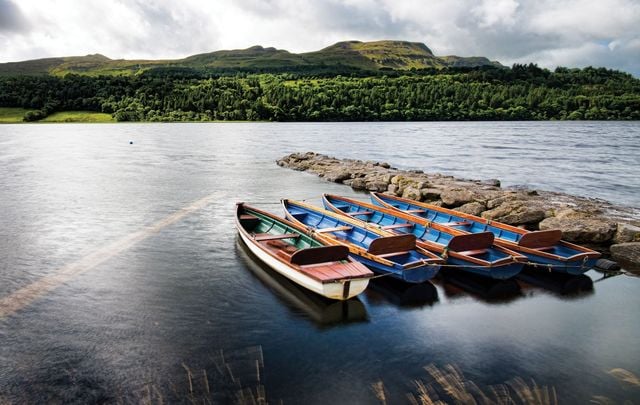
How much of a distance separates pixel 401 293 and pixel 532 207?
13322 mm

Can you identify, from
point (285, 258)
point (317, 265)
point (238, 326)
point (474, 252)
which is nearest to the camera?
point (238, 326)

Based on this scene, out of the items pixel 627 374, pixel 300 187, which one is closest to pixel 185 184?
pixel 300 187

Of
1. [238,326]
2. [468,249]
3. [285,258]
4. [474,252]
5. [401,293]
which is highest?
[468,249]

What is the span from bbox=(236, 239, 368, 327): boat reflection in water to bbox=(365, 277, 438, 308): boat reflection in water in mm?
944

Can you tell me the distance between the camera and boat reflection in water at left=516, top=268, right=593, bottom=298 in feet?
58.0

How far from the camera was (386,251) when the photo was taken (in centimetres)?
1716

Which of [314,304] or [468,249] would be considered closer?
[314,304]

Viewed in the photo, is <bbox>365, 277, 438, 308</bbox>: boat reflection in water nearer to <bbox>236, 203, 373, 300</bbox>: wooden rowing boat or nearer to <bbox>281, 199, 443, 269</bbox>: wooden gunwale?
<bbox>281, 199, 443, 269</bbox>: wooden gunwale

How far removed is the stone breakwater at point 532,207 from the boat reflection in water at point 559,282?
3490mm

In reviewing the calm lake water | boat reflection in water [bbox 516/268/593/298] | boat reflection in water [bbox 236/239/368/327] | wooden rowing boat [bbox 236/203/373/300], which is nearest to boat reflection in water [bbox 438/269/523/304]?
the calm lake water

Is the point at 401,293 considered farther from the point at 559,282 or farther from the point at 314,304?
the point at 559,282

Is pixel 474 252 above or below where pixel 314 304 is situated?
above

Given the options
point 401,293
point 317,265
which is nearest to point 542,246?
point 401,293

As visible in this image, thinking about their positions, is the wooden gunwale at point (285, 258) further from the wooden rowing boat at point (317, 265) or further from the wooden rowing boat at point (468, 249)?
the wooden rowing boat at point (468, 249)
